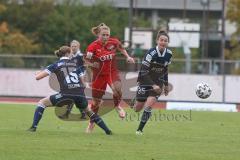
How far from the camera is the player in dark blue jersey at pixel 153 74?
15371 mm

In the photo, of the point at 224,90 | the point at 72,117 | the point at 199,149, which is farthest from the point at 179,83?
the point at 199,149

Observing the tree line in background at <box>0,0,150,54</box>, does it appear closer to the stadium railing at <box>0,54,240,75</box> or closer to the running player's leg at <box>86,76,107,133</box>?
the stadium railing at <box>0,54,240,75</box>

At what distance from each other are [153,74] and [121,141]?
2.35 m

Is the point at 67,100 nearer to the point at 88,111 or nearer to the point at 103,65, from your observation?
the point at 88,111

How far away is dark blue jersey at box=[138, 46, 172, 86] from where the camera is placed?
1539 centimetres

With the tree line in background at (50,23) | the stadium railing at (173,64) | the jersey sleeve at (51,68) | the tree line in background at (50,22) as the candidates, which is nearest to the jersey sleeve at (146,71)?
the jersey sleeve at (51,68)

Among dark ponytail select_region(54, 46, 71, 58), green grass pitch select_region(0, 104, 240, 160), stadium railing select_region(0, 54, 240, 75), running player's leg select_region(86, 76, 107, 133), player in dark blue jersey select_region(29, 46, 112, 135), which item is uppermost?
dark ponytail select_region(54, 46, 71, 58)

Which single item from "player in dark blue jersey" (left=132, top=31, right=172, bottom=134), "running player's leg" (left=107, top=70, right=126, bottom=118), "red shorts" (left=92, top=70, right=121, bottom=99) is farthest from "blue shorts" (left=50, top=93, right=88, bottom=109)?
"running player's leg" (left=107, top=70, right=126, bottom=118)

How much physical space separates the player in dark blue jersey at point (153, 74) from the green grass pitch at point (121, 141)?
0.62 metres

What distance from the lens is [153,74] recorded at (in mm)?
15602

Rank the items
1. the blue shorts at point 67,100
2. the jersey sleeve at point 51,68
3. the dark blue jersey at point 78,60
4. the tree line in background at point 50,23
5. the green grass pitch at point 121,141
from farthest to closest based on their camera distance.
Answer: the tree line in background at point 50,23 < the dark blue jersey at point 78,60 < the blue shorts at point 67,100 < the jersey sleeve at point 51,68 < the green grass pitch at point 121,141

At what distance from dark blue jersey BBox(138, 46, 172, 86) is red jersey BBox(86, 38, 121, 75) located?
1.09 m

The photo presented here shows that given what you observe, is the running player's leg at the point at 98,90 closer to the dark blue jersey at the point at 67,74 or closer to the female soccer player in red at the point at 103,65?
the female soccer player in red at the point at 103,65

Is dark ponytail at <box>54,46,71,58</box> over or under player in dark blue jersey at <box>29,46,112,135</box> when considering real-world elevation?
over
